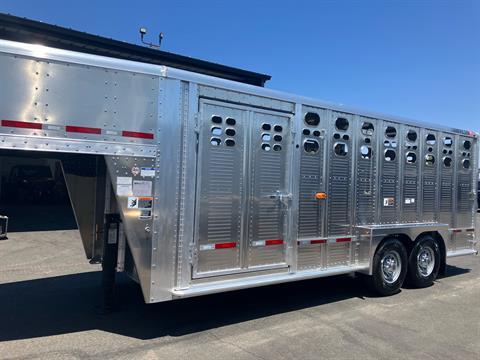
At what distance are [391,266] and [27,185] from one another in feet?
57.0

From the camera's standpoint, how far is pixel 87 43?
12836 mm

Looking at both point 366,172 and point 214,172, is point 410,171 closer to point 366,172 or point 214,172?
point 366,172

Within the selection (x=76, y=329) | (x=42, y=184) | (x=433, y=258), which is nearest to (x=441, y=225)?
(x=433, y=258)

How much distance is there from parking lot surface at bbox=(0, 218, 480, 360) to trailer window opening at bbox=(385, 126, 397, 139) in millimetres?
2492

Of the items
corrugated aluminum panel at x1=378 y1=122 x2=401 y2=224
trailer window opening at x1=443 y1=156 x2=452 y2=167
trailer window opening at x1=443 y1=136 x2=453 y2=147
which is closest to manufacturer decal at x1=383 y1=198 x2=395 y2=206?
corrugated aluminum panel at x1=378 y1=122 x2=401 y2=224

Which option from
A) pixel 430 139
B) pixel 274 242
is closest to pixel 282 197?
pixel 274 242

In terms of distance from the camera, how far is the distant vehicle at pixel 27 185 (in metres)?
19.4

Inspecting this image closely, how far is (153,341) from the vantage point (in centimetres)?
452

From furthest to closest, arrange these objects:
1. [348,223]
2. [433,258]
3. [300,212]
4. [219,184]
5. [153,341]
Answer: [433,258]
[348,223]
[300,212]
[219,184]
[153,341]

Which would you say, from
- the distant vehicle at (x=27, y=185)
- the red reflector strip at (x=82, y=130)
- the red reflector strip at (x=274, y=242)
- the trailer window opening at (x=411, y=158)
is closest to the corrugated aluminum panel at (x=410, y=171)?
the trailer window opening at (x=411, y=158)

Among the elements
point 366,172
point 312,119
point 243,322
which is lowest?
point 243,322

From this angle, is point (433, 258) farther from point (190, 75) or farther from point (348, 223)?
point (190, 75)

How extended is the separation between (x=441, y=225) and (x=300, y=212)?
3.31 metres

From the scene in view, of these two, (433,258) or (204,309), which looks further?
(433,258)
